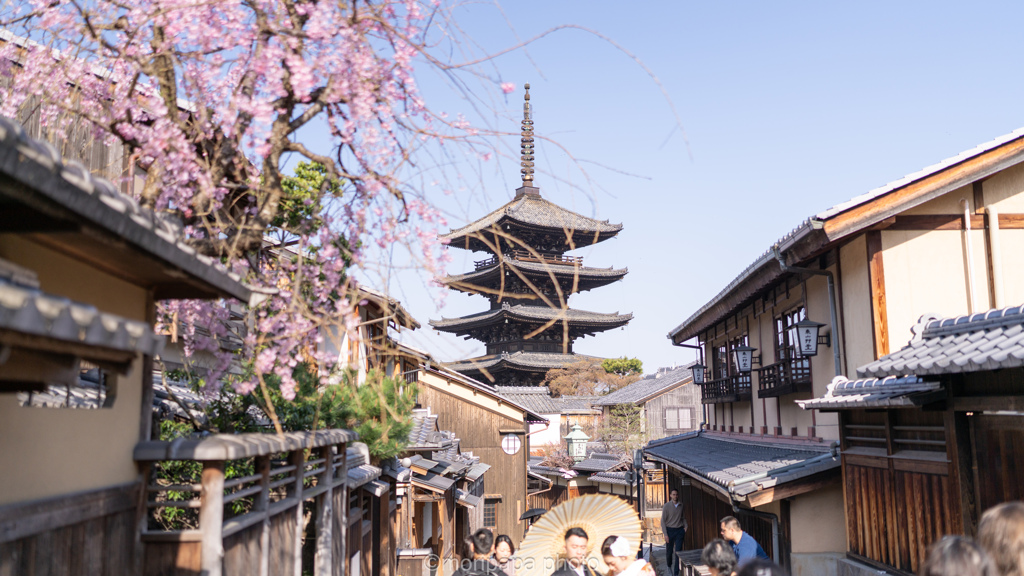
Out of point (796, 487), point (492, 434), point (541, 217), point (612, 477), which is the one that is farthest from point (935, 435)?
point (541, 217)

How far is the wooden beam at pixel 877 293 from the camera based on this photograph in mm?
10016

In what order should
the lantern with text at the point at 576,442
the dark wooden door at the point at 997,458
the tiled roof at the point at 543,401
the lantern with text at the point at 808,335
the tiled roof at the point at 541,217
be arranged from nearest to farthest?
the dark wooden door at the point at 997,458
the lantern with text at the point at 808,335
the lantern with text at the point at 576,442
the tiled roof at the point at 541,217
the tiled roof at the point at 543,401

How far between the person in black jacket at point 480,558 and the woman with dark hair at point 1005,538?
3.68 m

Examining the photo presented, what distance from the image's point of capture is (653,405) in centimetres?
4728

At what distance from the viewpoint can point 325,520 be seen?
7.03 meters

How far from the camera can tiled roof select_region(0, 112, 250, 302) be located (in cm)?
225

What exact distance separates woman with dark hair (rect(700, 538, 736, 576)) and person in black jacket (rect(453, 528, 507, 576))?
1.68 metres

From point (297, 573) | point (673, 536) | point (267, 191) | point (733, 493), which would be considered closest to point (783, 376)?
point (733, 493)

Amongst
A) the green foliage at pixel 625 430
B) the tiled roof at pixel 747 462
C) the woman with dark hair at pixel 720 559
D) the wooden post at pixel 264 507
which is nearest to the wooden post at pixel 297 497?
the wooden post at pixel 264 507

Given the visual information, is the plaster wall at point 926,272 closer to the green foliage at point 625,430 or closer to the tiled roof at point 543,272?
the tiled roof at point 543,272

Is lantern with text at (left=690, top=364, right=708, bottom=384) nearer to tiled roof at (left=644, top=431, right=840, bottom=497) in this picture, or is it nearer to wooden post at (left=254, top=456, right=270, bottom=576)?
tiled roof at (left=644, top=431, right=840, bottom=497)

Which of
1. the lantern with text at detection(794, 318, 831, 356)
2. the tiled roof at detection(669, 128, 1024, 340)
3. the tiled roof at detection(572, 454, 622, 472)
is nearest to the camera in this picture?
the tiled roof at detection(669, 128, 1024, 340)

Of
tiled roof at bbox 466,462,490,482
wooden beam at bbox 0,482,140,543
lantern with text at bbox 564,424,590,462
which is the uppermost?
wooden beam at bbox 0,482,140,543

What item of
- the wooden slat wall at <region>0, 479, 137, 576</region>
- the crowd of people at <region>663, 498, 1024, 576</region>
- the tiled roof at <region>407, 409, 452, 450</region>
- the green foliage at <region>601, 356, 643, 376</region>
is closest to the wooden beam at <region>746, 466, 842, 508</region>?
the tiled roof at <region>407, 409, 452, 450</region>
